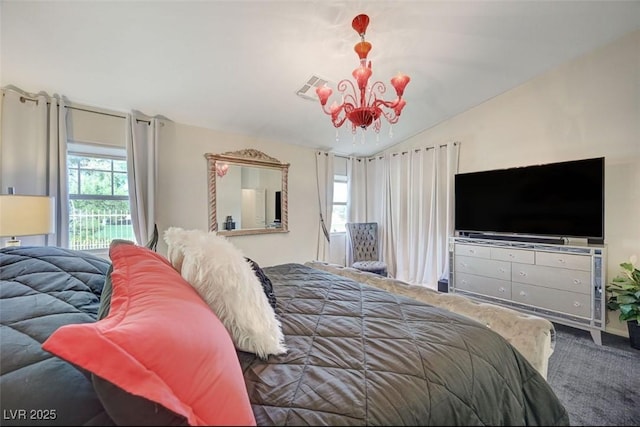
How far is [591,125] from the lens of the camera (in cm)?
281

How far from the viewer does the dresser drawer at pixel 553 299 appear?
2537 mm

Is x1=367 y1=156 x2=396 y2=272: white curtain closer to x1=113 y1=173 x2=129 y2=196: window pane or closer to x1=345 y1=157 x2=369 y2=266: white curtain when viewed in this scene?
x1=345 y1=157 x2=369 y2=266: white curtain

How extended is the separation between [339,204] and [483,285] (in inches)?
101

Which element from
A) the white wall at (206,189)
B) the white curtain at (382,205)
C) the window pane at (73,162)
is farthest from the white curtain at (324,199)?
the window pane at (73,162)

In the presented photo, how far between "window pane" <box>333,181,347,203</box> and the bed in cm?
356

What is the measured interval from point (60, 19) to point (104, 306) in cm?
216

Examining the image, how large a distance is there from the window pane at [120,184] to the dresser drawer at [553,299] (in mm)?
4496

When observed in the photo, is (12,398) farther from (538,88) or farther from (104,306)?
(538,88)

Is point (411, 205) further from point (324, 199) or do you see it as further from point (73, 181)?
point (73, 181)

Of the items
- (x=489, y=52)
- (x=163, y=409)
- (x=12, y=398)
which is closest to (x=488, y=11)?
(x=489, y=52)

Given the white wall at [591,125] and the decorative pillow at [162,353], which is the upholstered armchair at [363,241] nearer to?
the white wall at [591,125]

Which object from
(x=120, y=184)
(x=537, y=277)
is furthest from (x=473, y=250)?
(x=120, y=184)

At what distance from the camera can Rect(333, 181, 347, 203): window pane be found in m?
4.89

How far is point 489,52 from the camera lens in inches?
104
